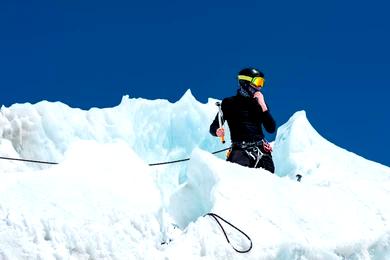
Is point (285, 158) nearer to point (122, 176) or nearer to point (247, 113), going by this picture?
point (247, 113)

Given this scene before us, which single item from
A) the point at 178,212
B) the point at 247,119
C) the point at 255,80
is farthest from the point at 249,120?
the point at 178,212

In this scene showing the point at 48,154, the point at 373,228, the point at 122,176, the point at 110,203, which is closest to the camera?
the point at 110,203

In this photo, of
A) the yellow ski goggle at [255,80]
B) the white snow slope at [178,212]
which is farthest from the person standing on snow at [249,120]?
the white snow slope at [178,212]

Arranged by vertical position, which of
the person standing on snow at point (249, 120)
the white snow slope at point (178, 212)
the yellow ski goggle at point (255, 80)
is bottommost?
Result: the white snow slope at point (178, 212)

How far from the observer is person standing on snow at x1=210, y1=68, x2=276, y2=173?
6.30 metres

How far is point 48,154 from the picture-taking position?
19.0 m

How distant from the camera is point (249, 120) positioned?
6.35 m

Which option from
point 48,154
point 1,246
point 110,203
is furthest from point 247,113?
point 48,154

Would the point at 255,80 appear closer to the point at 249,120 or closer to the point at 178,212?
the point at 249,120

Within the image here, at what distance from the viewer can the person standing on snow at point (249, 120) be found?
20.7ft

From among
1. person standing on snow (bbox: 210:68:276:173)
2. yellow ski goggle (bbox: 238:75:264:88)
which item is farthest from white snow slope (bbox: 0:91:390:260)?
yellow ski goggle (bbox: 238:75:264:88)

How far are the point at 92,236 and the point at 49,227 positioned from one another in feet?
1.02

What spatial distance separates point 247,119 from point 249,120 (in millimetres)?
27

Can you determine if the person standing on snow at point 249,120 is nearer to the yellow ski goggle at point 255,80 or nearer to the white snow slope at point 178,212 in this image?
the yellow ski goggle at point 255,80
